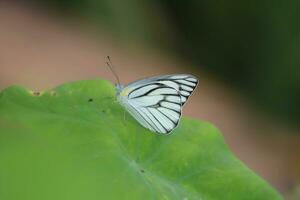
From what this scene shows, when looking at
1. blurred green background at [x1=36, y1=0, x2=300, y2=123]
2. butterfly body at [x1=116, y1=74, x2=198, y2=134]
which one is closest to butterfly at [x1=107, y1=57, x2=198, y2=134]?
butterfly body at [x1=116, y1=74, x2=198, y2=134]

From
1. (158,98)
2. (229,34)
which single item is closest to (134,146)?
(158,98)

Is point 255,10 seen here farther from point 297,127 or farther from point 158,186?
point 158,186

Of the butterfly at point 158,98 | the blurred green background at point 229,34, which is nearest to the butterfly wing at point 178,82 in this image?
the butterfly at point 158,98

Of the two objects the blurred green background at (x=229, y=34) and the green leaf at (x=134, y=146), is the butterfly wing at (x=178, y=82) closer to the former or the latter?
the green leaf at (x=134, y=146)

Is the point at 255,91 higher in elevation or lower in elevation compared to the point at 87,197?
lower

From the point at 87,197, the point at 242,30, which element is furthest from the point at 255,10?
the point at 87,197
